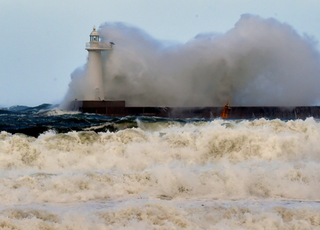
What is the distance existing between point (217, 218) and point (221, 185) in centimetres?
212

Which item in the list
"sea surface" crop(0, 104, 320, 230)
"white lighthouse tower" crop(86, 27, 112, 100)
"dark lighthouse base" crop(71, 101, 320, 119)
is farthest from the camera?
"white lighthouse tower" crop(86, 27, 112, 100)

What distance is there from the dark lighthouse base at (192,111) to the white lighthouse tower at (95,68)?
187 centimetres

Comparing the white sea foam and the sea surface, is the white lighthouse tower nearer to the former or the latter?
the sea surface

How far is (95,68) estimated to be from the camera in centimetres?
2858

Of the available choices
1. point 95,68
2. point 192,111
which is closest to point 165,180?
point 192,111

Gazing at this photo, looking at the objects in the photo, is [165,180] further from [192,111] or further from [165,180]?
[192,111]

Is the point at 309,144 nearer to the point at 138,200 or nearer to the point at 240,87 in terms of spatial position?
the point at 138,200

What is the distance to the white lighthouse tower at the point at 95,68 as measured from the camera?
92.7 feet

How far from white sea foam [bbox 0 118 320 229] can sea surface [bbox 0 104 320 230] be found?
0.02 meters

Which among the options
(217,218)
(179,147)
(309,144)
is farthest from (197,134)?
(217,218)

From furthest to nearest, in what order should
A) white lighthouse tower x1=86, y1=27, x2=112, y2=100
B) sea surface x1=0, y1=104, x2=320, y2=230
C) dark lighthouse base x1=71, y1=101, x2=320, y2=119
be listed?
white lighthouse tower x1=86, y1=27, x2=112, y2=100 → dark lighthouse base x1=71, y1=101, x2=320, y2=119 → sea surface x1=0, y1=104, x2=320, y2=230

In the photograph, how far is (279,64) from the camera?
3288 centimetres

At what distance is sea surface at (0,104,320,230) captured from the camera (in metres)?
7.42

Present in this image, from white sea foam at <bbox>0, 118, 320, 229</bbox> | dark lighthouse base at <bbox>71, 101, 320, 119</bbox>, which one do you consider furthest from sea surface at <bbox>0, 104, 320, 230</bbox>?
dark lighthouse base at <bbox>71, 101, 320, 119</bbox>
